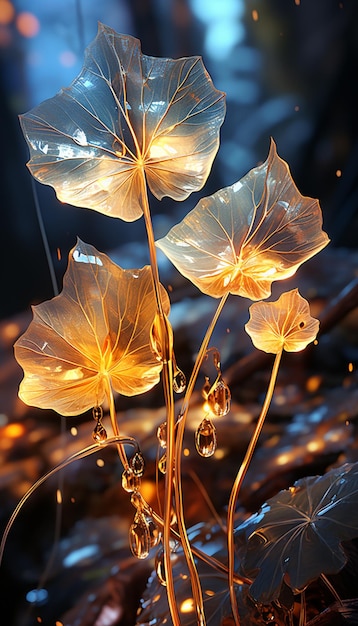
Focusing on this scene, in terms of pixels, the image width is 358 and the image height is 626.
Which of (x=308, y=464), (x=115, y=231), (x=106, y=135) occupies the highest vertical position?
(x=106, y=135)

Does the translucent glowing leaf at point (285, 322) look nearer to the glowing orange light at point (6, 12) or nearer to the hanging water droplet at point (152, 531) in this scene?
the hanging water droplet at point (152, 531)

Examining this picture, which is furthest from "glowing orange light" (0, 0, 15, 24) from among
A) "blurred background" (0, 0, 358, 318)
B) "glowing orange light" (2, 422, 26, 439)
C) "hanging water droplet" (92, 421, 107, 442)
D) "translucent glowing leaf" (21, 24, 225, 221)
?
"hanging water droplet" (92, 421, 107, 442)

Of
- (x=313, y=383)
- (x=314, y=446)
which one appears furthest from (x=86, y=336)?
(x=313, y=383)

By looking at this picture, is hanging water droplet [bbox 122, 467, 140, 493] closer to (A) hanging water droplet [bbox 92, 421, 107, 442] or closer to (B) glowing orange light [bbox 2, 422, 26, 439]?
(A) hanging water droplet [bbox 92, 421, 107, 442]

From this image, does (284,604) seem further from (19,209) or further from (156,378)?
(19,209)

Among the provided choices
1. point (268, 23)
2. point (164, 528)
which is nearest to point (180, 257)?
point (164, 528)

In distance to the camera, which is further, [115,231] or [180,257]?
[115,231]
